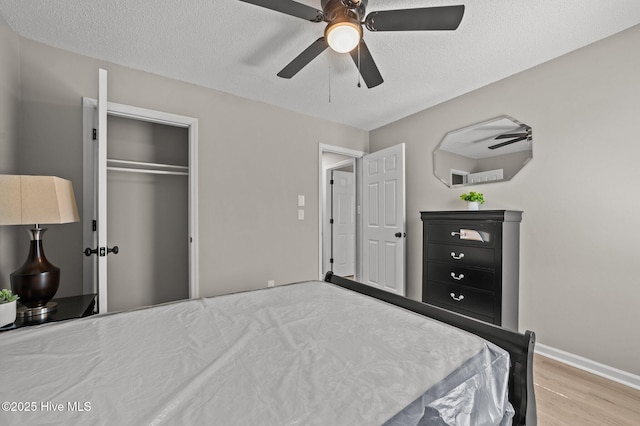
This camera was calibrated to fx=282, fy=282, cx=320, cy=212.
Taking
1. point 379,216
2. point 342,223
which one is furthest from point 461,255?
point 342,223

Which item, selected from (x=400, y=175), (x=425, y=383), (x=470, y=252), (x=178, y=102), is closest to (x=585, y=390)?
(x=470, y=252)

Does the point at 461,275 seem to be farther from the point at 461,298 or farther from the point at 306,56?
the point at 306,56

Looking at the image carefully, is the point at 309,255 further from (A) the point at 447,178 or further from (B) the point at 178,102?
(B) the point at 178,102

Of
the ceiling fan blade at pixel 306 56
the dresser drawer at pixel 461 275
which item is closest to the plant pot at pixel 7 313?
the ceiling fan blade at pixel 306 56

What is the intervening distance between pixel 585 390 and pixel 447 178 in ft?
7.00

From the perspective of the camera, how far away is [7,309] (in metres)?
1.37

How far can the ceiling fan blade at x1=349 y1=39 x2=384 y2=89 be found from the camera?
1830 millimetres

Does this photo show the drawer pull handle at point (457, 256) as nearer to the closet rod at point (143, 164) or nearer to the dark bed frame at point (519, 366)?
the dark bed frame at point (519, 366)

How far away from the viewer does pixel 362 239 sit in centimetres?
412

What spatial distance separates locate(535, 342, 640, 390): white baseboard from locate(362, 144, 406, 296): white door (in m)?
1.41

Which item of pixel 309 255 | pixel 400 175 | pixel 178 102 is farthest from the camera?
pixel 309 255

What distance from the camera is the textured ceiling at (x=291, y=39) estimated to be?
185cm

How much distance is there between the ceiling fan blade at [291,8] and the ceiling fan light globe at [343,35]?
96 mm

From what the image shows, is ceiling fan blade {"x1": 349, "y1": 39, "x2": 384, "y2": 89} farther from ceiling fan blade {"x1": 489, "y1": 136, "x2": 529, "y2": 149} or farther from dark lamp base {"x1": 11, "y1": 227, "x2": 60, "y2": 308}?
dark lamp base {"x1": 11, "y1": 227, "x2": 60, "y2": 308}
